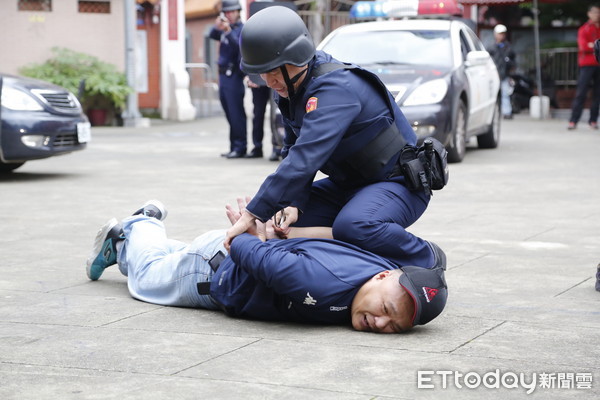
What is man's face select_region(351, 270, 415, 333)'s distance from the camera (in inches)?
173

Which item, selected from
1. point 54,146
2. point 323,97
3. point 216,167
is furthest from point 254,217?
point 216,167

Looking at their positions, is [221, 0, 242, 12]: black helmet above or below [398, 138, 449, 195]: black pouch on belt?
above

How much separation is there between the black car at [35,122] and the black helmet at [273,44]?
6230 millimetres

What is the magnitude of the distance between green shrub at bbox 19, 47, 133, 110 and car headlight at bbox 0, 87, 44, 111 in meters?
9.26

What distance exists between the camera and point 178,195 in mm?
9602

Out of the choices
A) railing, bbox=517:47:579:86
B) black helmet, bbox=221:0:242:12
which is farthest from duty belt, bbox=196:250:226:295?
railing, bbox=517:47:579:86

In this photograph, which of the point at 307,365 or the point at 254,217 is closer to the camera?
the point at 307,365

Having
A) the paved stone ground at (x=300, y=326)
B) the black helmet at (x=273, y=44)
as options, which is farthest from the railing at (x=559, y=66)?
the black helmet at (x=273, y=44)

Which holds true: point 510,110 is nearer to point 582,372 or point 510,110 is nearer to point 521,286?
point 521,286

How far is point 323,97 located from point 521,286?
5.22 feet

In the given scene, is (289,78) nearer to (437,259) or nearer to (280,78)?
(280,78)

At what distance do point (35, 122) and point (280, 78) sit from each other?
630cm

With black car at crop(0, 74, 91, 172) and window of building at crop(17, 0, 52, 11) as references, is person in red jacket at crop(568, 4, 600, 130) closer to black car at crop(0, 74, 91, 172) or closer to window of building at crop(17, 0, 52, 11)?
black car at crop(0, 74, 91, 172)

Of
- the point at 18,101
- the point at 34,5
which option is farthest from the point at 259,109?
the point at 34,5
